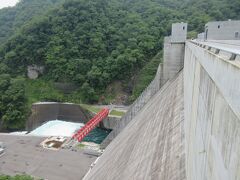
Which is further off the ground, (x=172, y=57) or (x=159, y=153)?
(x=172, y=57)

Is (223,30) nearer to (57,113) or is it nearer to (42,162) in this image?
(42,162)

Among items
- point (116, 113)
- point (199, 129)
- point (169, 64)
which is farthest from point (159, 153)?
point (116, 113)

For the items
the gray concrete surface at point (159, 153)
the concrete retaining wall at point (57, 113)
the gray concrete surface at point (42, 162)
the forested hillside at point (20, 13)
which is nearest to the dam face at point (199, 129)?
the gray concrete surface at point (159, 153)

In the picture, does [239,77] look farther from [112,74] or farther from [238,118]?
[112,74]

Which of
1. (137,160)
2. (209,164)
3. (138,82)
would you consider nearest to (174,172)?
(137,160)

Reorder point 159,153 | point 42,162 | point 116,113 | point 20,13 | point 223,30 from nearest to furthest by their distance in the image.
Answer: point 159,153, point 223,30, point 42,162, point 116,113, point 20,13

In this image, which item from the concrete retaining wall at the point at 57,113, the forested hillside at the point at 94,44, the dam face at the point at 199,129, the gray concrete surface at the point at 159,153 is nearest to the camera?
the dam face at the point at 199,129

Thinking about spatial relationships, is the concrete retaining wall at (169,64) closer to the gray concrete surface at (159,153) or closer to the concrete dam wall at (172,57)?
the concrete dam wall at (172,57)
